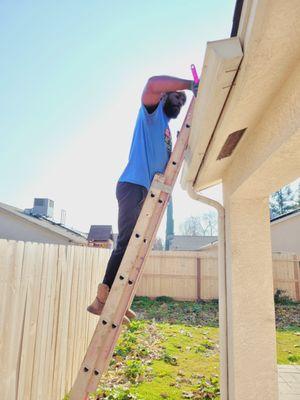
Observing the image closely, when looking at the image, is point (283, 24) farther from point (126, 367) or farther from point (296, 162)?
point (126, 367)

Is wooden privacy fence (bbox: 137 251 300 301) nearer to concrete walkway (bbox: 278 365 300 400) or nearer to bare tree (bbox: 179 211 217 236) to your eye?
concrete walkway (bbox: 278 365 300 400)

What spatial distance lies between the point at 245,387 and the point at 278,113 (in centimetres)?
189

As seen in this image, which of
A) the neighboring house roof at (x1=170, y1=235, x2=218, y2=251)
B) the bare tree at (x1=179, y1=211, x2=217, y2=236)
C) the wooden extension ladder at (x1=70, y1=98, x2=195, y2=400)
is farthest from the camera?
the bare tree at (x1=179, y1=211, x2=217, y2=236)

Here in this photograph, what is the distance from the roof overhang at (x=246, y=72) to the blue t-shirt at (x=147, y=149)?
1.95 feet

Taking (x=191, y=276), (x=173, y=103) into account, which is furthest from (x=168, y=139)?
(x=191, y=276)

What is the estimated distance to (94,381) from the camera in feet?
5.92

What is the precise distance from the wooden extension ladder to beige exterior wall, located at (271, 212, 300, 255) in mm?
15336

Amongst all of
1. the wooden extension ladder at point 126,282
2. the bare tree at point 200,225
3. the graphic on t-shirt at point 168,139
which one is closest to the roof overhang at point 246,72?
the wooden extension ladder at point 126,282

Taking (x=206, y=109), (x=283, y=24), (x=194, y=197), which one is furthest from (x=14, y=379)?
(x=283, y=24)

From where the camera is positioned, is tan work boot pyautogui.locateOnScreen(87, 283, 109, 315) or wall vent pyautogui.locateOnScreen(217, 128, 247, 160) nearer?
wall vent pyautogui.locateOnScreen(217, 128, 247, 160)

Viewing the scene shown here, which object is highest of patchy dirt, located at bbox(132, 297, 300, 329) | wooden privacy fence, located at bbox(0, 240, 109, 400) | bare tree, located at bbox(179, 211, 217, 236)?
bare tree, located at bbox(179, 211, 217, 236)

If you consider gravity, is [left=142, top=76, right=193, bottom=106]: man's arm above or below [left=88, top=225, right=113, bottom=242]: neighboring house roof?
below

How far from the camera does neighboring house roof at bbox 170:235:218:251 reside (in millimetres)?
31514

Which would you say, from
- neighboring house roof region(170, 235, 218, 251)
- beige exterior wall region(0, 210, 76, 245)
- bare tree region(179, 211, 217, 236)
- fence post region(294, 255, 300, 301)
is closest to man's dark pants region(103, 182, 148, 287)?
fence post region(294, 255, 300, 301)
